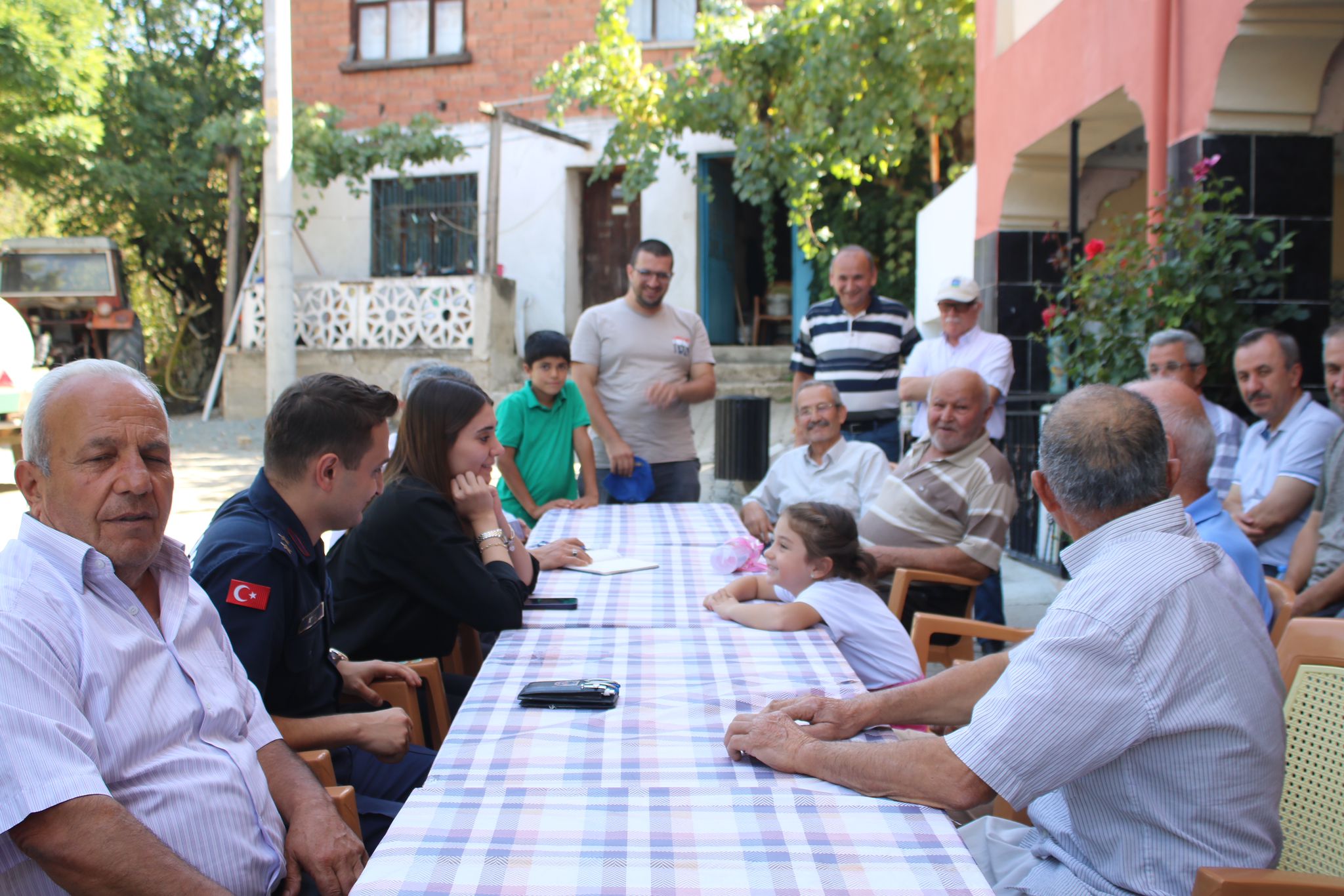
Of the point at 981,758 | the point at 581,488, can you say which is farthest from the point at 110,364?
the point at 581,488

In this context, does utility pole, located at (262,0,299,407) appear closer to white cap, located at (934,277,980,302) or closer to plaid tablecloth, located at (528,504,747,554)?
plaid tablecloth, located at (528,504,747,554)

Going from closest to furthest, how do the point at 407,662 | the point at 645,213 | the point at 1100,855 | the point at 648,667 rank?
the point at 1100,855 → the point at 648,667 → the point at 407,662 → the point at 645,213

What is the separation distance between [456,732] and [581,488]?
3279 millimetres

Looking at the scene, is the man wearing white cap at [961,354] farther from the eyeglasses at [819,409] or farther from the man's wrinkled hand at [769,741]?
the man's wrinkled hand at [769,741]

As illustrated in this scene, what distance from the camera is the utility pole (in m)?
7.94

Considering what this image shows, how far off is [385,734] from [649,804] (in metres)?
0.83

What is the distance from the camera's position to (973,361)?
4.94m

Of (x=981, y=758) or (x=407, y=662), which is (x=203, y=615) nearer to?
(x=407, y=662)

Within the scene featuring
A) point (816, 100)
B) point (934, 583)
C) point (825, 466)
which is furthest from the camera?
point (816, 100)

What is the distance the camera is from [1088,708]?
143 cm

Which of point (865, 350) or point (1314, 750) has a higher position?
point (865, 350)

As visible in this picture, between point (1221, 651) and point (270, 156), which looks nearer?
point (1221, 651)

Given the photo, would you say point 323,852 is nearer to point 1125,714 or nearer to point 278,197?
point 1125,714

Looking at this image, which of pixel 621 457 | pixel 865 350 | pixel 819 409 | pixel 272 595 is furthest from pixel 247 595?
pixel 865 350
